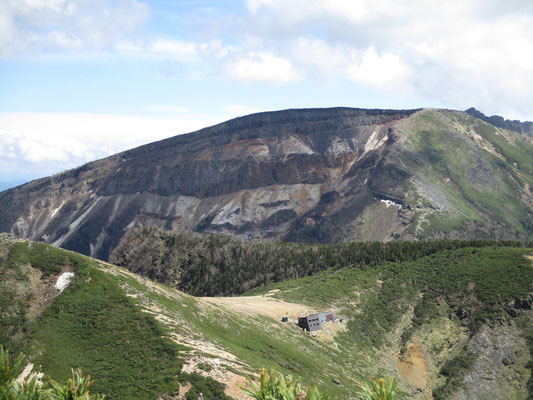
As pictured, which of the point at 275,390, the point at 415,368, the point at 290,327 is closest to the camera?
the point at 275,390

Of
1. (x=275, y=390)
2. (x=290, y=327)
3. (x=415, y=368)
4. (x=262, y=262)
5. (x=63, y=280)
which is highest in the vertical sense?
(x=63, y=280)

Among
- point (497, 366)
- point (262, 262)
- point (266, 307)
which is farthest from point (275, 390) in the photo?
point (262, 262)

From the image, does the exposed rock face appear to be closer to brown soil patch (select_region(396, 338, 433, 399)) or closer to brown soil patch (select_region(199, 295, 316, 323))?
brown soil patch (select_region(396, 338, 433, 399))

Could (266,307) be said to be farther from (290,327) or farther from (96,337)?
(96,337)

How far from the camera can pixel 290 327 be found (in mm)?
104688

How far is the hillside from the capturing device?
57438 mm

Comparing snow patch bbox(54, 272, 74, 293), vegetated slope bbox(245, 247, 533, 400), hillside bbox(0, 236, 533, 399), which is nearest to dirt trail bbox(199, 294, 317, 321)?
hillside bbox(0, 236, 533, 399)

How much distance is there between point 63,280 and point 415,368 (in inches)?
2854

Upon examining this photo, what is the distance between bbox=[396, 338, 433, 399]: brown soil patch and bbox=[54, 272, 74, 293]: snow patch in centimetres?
6856

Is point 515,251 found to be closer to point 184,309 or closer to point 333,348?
point 333,348

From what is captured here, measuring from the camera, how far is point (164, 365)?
54781mm

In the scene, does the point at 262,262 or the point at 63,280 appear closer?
the point at 63,280

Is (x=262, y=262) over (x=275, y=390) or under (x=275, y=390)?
under

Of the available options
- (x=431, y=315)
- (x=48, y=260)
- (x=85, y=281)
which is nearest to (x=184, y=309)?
(x=85, y=281)
